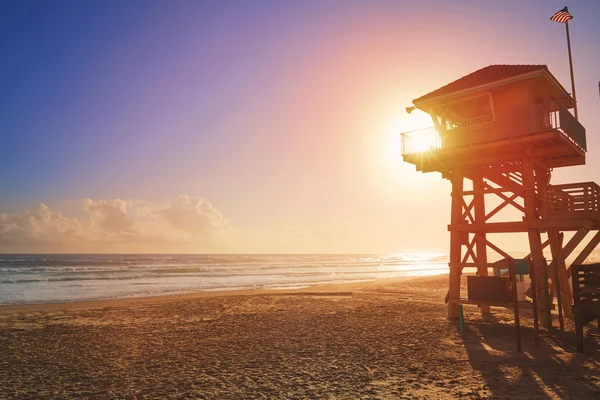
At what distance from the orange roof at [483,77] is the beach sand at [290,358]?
353 inches

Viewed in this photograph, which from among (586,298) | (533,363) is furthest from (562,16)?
(533,363)

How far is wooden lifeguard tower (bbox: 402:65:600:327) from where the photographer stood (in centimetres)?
1384

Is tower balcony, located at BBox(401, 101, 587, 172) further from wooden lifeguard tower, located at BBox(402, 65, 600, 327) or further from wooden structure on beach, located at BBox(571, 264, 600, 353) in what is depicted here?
wooden structure on beach, located at BBox(571, 264, 600, 353)

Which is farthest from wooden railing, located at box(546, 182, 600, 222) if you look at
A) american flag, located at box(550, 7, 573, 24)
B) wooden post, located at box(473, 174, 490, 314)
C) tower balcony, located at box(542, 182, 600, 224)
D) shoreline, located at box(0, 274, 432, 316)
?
shoreline, located at box(0, 274, 432, 316)

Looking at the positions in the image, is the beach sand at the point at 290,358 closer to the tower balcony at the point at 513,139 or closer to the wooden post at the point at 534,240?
the wooden post at the point at 534,240

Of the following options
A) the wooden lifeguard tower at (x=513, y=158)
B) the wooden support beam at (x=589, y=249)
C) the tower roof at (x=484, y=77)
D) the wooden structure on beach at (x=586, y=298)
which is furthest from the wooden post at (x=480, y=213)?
the wooden structure on beach at (x=586, y=298)

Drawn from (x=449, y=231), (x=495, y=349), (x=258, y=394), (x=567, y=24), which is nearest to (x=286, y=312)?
(x=449, y=231)

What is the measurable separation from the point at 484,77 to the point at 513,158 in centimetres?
336

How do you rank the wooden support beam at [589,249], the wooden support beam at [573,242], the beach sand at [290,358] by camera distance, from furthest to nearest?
the wooden support beam at [589,249]
the wooden support beam at [573,242]
the beach sand at [290,358]

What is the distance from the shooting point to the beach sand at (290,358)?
8.11 meters

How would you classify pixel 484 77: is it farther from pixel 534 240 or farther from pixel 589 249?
pixel 589 249

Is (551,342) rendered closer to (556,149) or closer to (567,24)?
(556,149)

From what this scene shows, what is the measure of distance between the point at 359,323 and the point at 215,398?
884 cm

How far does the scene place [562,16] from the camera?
17.8 m
